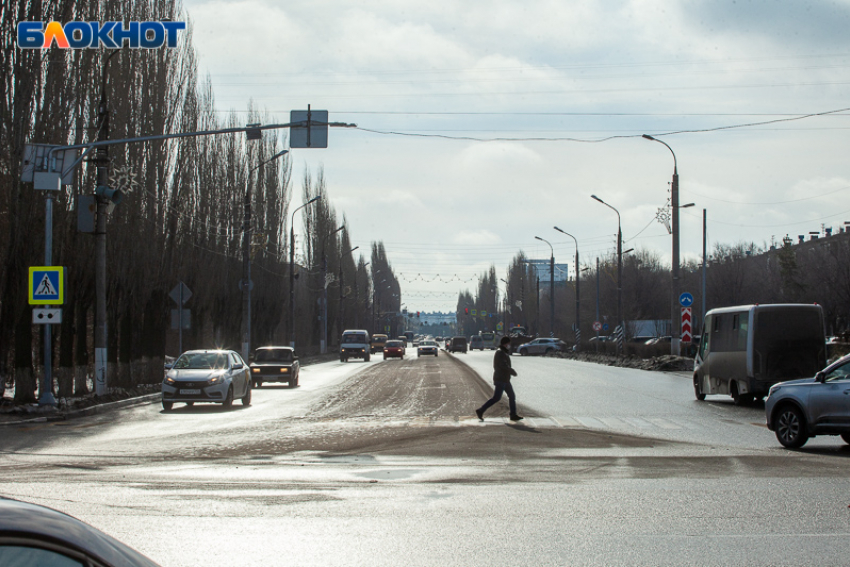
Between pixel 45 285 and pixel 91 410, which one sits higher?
pixel 45 285

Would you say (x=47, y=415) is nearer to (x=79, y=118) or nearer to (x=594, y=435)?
(x=79, y=118)

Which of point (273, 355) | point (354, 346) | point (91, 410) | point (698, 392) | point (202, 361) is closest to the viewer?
point (91, 410)

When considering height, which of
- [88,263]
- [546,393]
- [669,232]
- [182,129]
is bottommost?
[546,393]

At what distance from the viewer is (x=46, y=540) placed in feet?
7.44

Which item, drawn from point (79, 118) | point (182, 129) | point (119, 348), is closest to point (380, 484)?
point (79, 118)

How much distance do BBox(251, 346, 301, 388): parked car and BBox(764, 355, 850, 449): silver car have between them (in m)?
21.6

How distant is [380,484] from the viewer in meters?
9.91

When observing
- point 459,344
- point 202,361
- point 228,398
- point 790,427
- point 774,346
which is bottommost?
point 459,344

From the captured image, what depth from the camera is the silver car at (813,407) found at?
42.1 feet

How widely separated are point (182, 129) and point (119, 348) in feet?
35.6

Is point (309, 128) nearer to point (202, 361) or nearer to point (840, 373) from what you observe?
point (202, 361)

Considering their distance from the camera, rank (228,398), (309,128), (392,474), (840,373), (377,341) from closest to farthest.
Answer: (392,474), (840,373), (309,128), (228,398), (377,341)

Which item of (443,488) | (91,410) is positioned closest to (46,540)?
(443,488)

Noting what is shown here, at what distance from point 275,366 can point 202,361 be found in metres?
9.64
